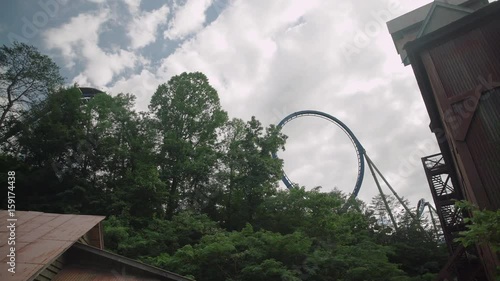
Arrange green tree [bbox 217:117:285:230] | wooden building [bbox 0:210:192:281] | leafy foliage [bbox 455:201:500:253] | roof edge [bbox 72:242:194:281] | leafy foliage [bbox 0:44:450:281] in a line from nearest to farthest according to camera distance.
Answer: leafy foliage [bbox 455:201:500:253] < wooden building [bbox 0:210:192:281] < roof edge [bbox 72:242:194:281] < leafy foliage [bbox 0:44:450:281] < green tree [bbox 217:117:285:230]

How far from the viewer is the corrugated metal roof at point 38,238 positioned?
6214 millimetres

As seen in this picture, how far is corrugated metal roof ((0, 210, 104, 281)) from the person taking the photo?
6214 mm

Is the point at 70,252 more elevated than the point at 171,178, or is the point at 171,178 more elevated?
the point at 171,178

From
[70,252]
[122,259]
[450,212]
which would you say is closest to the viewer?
[122,259]

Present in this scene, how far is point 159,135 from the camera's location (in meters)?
27.2

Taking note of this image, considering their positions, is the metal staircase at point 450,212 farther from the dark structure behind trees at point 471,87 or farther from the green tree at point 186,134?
the green tree at point 186,134

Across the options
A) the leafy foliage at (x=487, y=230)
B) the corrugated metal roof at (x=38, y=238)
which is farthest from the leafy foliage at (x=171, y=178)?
the leafy foliage at (x=487, y=230)

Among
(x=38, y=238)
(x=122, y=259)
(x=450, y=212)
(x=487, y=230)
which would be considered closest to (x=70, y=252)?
(x=38, y=238)

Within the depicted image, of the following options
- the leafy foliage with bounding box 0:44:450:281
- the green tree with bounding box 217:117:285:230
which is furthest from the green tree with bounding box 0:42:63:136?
the green tree with bounding box 217:117:285:230

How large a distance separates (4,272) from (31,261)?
0.48 m

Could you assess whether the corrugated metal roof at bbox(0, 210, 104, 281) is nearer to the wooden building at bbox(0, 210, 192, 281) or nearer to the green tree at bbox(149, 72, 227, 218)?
the wooden building at bbox(0, 210, 192, 281)

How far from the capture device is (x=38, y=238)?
7.56 m

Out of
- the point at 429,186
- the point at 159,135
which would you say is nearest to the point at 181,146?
the point at 159,135

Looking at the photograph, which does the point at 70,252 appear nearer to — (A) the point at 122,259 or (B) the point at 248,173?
(A) the point at 122,259
